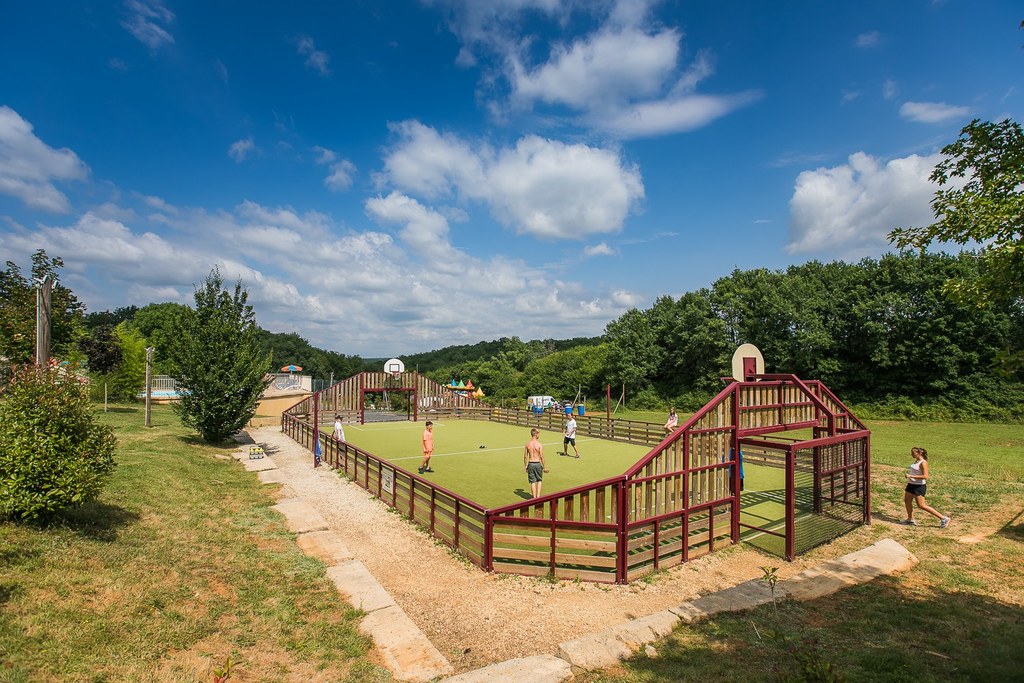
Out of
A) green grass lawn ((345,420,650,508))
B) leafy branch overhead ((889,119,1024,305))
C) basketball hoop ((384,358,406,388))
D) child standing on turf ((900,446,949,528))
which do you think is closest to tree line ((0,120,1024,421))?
leafy branch overhead ((889,119,1024,305))

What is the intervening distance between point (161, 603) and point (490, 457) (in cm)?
1391

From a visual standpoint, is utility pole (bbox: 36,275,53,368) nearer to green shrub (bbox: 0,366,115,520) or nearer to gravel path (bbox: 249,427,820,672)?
green shrub (bbox: 0,366,115,520)

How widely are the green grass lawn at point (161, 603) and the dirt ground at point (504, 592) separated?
1041 mm

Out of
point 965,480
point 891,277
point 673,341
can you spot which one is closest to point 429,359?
point 673,341

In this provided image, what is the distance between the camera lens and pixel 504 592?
779 centimetres

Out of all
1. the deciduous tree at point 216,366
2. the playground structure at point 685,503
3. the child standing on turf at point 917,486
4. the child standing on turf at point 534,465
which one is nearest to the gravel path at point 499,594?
the playground structure at point 685,503

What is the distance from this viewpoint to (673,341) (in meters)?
49.2

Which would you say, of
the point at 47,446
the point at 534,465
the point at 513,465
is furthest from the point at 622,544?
the point at 513,465

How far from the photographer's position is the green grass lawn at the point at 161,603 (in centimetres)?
508

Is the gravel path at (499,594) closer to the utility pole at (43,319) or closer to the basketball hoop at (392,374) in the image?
the utility pole at (43,319)

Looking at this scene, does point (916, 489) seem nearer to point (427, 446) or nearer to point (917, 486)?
point (917, 486)

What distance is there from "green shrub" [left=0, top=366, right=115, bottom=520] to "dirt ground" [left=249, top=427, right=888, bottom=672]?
4465 mm

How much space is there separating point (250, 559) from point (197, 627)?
2.72 metres

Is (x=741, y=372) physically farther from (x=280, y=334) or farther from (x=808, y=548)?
(x=280, y=334)
